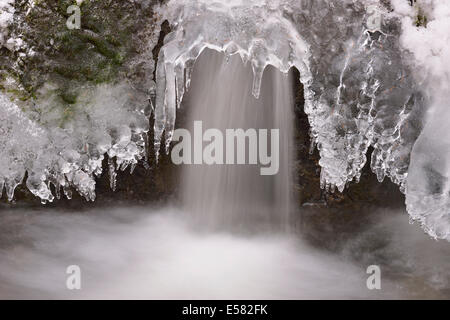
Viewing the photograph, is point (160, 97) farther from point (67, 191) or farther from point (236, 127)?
point (67, 191)

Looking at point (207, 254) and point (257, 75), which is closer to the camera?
point (257, 75)

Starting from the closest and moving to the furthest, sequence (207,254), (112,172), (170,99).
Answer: (170,99)
(112,172)
(207,254)

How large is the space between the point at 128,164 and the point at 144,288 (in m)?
1.08

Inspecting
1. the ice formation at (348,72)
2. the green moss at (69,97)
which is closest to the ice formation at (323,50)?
the ice formation at (348,72)

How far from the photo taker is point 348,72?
2736 millimetres

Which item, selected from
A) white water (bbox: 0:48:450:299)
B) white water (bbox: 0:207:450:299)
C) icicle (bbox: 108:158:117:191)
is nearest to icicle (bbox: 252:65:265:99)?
white water (bbox: 0:48:450:299)

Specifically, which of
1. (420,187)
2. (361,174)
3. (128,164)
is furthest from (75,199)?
(420,187)

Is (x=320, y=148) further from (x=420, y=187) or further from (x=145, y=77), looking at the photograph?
(x=145, y=77)

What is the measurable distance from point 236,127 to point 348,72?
0.78 metres

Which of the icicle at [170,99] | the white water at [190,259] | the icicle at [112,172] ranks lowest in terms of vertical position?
the white water at [190,259]

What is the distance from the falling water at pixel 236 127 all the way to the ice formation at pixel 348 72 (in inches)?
7.2

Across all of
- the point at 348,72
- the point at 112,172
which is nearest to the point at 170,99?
the point at 112,172

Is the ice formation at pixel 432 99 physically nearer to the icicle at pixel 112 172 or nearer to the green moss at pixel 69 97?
the icicle at pixel 112 172

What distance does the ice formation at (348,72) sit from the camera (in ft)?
8.79
